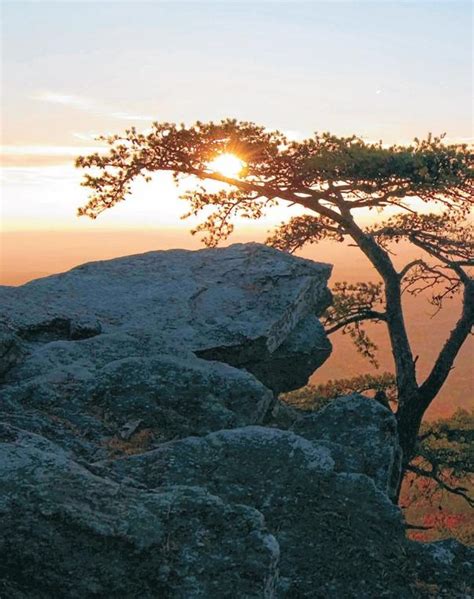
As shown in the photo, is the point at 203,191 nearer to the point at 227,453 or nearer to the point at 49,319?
the point at 49,319

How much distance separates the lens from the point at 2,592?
5141 mm

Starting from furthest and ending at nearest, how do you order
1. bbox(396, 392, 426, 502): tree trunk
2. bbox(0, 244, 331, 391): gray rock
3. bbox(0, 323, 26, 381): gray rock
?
bbox(396, 392, 426, 502): tree trunk
bbox(0, 244, 331, 391): gray rock
bbox(0, 323, 26, 381): gray rock

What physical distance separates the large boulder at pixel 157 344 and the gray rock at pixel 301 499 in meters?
1.33

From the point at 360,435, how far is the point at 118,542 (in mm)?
5123

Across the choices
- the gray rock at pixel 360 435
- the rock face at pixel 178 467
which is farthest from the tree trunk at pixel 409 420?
the gray rock at pixel 360 435

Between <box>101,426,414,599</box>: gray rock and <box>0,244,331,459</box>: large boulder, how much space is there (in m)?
1.33

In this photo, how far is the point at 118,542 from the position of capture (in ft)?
17.9

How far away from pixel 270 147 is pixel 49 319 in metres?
8.63

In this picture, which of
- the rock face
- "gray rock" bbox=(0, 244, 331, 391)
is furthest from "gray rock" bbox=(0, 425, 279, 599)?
"gray rock" bbox=(0, 244, 331, 391)

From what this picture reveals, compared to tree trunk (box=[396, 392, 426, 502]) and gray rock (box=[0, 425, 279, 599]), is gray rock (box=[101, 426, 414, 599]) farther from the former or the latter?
tree trunk (box=[396, 392, 426, 502])

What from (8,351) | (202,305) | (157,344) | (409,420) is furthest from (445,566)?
(409,420)

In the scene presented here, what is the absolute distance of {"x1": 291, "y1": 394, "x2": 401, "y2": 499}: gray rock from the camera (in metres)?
9.12

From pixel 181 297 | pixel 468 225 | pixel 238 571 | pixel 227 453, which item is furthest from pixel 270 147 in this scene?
pixel 238 571

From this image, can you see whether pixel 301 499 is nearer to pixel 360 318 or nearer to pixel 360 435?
pixel 360 435
